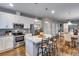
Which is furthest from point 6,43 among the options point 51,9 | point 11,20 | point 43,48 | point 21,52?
point 51,9

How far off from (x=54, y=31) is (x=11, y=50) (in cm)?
96

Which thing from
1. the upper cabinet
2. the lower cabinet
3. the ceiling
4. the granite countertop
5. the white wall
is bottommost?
the lower cabinet

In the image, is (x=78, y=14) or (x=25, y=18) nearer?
(x=78, y=14)

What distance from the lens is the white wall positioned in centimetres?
195

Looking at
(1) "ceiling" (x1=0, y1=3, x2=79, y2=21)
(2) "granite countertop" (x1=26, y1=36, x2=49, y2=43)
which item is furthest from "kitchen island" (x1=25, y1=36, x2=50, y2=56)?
(1) "ceiling" (x1=0, y1=3, x2=79, y2=21)

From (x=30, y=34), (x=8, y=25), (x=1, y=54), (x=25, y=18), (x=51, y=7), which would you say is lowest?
(x=1, y=54)

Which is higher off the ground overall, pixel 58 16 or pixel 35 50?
pixel 58 16

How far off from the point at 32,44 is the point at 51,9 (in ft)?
2.73

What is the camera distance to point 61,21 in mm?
1971

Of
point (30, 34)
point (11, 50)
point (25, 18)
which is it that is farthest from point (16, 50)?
point (25, 18)

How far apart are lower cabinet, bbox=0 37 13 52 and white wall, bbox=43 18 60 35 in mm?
792

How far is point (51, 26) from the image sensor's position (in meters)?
1.98

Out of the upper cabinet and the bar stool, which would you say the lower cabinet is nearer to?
the upper cabinet

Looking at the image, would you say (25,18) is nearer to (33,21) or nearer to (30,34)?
(33,21)
